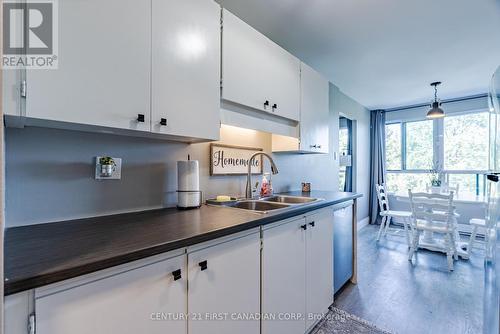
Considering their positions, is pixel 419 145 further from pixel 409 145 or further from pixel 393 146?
pixel 393 146

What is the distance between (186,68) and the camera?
1.26m

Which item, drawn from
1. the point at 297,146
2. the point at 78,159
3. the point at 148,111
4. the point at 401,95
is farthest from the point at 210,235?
the point at 401,95

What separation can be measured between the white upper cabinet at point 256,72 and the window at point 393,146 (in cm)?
398

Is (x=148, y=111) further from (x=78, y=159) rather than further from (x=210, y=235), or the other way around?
(x=210, y=235)

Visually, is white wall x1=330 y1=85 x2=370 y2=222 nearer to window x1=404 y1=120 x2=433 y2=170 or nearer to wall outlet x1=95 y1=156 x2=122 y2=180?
window x1=404 y1=120 x2=433 y2=170

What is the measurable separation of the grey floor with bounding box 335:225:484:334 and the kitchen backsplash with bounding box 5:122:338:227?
1650 millimetres

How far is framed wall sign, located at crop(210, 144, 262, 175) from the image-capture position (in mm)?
1812

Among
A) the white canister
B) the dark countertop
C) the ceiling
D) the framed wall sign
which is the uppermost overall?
the ceiling

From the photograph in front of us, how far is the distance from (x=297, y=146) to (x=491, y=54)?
8.11 ft

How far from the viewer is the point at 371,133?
5172mm

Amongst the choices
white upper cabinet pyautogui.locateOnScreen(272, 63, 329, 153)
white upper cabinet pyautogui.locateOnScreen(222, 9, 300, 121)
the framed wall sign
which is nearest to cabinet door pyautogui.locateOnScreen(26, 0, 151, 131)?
white upper cabinet pyautogui.locateOnScreen(222, 9, 300, 121)

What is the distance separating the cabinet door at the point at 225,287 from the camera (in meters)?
0.96

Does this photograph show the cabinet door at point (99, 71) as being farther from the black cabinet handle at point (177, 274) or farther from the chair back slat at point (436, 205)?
the chair back slat at point (436, 205)

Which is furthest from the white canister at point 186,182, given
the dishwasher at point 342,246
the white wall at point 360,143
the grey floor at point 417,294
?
the white wall at point 360,143
